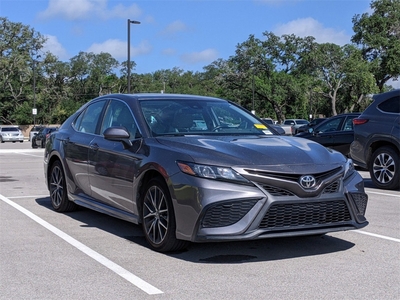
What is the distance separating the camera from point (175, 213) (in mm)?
5344

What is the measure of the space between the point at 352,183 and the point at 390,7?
68.7m

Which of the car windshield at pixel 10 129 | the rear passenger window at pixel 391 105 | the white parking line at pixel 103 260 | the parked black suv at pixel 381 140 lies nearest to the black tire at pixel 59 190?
the white parking line at pixel 103 260

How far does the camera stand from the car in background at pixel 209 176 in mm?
5090

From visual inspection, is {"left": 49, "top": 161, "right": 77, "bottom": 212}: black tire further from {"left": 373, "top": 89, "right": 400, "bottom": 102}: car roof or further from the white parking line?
{"left": 373, "top": 89, "right": 400, "bottom": 102}: car roof

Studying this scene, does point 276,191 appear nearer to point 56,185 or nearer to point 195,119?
point 195,119

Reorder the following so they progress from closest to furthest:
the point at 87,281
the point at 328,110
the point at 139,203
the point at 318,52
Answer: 1. the point at 87,281
2. the point at 139,203
3. the point at 318,52
4. the point at 328,110

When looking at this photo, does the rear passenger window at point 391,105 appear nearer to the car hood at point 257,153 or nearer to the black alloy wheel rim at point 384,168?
the black alloy wheel rim at point 384,168

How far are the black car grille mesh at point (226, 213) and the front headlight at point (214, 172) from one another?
0.20 m

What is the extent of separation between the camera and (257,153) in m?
5.36

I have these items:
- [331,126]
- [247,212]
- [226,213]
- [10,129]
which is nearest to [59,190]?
[226,213]

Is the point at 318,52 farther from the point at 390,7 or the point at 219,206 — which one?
the point at 219,206

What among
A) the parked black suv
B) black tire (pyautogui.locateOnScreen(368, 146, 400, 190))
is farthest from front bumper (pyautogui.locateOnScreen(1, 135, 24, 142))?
black tire (pyautogui.locateOnScreen(368, 146, 400, 190))

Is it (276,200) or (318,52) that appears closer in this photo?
(276,200)

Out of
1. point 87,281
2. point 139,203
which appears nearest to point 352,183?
point 139,203
